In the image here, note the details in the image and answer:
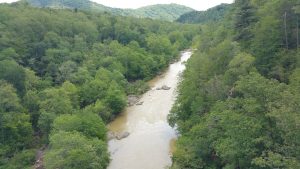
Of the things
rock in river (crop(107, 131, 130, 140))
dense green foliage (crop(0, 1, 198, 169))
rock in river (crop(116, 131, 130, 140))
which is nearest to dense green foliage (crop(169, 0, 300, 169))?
rock in river (crop(116, 131, 130, 140))

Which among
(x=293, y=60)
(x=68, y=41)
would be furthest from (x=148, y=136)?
(x=68, y=41)

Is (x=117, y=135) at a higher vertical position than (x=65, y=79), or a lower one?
lower

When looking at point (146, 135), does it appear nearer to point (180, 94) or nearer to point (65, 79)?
point (180, 94)

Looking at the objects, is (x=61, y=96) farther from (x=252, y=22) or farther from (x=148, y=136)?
(x=252, y=22)

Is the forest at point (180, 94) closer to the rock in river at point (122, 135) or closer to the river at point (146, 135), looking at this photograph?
the river at point (146, 135)

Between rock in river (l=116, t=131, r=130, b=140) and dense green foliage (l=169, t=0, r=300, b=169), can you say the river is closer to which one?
rock in river (l=116, t=131, r=130, b=140)

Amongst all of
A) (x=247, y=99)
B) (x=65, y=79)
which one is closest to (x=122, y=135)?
(x=65, y=79)

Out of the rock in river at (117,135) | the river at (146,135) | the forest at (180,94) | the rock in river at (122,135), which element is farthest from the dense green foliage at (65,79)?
the rock in river at (122,135)

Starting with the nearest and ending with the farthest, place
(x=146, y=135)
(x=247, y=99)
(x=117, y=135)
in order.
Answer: (x=247, y=99) < (x=146, y=135) < (x=117, y=135)
